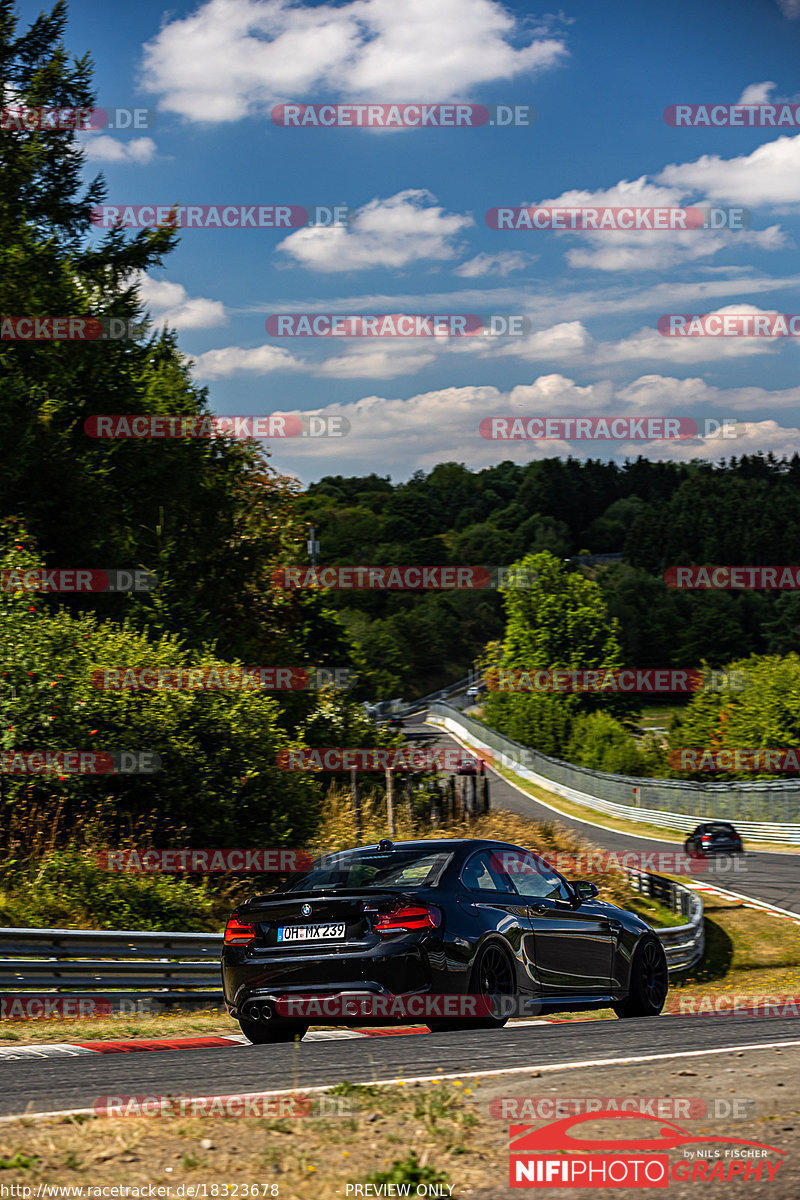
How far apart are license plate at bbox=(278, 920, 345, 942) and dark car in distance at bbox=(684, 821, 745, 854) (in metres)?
32.3

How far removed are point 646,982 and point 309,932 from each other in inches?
136

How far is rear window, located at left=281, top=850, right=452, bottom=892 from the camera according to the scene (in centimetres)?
820

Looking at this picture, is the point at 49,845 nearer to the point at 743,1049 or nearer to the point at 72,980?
the point at 72,980

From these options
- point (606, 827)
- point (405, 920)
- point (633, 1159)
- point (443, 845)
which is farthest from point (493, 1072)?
point (606, 827)

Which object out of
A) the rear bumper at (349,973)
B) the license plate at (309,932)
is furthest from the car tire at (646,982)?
the license plate at (309,932)

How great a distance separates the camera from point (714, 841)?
3856 cm

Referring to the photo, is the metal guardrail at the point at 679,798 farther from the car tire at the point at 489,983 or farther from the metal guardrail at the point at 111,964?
the car tire at the point at 489,983

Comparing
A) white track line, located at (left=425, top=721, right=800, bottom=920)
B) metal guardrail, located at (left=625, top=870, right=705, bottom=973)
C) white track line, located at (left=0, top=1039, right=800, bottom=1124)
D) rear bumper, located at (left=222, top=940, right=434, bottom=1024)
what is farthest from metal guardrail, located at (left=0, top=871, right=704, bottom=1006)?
white track line, located at (left=425, top=721, right=800, bottom=920)

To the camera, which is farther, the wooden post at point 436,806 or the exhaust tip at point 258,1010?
the wooden post at point 436,806

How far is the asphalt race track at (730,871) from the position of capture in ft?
92.3

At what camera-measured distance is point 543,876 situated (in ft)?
30.9

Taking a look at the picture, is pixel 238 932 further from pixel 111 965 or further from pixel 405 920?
pixel 111 965

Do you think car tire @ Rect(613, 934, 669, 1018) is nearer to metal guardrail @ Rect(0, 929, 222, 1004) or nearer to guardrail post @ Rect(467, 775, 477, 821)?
metal guardrail @ Rect(0, 929, 222, 1004)

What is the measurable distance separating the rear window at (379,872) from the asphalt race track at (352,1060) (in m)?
1.00
